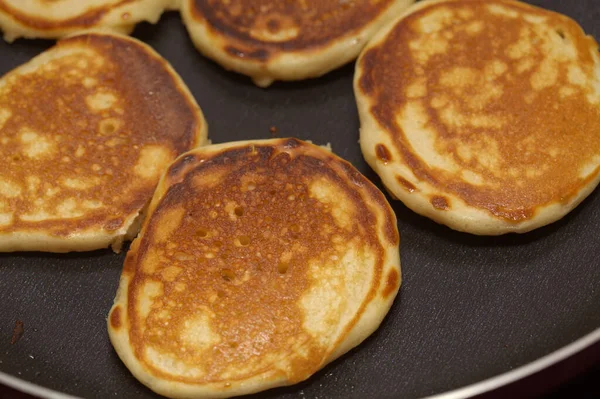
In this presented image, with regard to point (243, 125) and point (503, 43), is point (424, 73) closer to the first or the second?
point (503, 43)

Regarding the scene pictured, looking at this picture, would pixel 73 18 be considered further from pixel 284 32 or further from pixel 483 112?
pixel 483 112

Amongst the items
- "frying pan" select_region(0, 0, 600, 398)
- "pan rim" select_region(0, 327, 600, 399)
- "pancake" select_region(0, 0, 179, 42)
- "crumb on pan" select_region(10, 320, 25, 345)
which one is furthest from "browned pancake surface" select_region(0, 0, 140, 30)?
"pan rim" select_region(0, 327, 600, 399)

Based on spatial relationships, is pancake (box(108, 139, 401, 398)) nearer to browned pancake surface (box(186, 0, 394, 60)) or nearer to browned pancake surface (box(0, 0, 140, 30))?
browned pancake surface (box(186, 0, 394, 60))

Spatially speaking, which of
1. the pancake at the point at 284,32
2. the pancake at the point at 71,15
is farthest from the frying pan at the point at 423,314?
the pancake at the point at 71,15

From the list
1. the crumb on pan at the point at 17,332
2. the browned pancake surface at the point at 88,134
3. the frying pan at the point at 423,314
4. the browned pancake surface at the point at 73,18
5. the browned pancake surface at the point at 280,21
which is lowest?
the crumb on pan at the point at 17,332

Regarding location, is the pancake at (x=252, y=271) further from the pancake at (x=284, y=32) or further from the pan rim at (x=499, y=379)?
the pancake at (x=284, y=32)

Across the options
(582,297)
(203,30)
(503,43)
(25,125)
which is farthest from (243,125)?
(582,297)
